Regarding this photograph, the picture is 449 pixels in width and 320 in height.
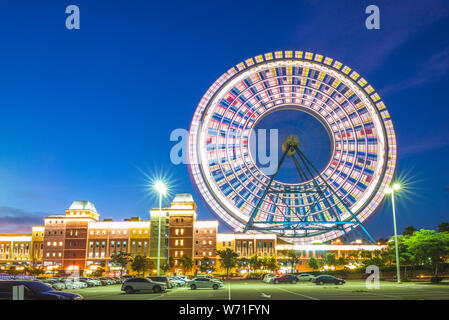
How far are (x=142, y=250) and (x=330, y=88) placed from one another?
84244 millimetres

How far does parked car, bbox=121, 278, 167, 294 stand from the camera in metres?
32.9

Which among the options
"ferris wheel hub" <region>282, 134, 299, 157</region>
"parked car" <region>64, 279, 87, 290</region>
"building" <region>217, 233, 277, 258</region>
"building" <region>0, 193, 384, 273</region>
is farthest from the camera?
"building" <region>217, 233, 277, 258</region>

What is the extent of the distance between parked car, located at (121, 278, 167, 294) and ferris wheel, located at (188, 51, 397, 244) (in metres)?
20.8

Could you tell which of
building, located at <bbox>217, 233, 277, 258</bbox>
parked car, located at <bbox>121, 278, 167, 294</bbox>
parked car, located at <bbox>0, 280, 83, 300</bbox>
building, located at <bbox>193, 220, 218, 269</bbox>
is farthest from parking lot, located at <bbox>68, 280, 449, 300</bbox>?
building, located at <bbox>217, 233, 277, 258</bbox>

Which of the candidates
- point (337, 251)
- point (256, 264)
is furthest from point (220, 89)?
point (337, 251)

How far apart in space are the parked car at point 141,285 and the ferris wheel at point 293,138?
20.8m

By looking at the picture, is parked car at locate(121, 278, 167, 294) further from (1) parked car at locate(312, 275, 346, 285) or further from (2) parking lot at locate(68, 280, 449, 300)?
(1) parked car at locate(312, 275, 346, 285)

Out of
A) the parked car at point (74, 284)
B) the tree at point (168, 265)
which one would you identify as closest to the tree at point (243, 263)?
the tree at point (168, 265)

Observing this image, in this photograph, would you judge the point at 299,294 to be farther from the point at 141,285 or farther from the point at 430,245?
the point at 430,245

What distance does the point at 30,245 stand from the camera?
132 m

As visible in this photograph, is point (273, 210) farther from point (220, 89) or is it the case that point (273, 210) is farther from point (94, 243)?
point (94, 243)

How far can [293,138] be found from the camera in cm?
5456

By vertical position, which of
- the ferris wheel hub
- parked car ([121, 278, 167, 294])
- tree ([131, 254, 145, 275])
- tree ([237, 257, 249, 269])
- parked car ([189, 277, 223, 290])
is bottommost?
tree ([237, 257, 249, 269])

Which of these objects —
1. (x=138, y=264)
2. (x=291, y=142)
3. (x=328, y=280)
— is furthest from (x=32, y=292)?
(x=138, y=264)
